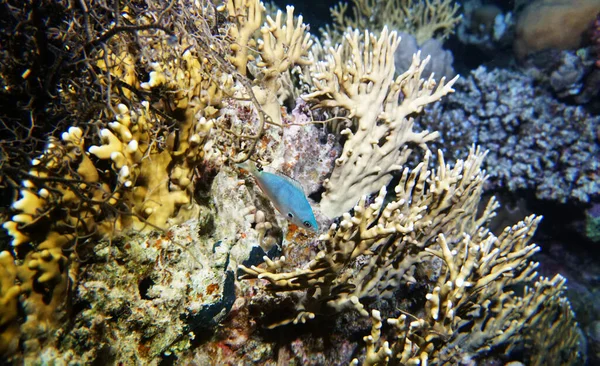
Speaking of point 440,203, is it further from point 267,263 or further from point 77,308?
point 77,308

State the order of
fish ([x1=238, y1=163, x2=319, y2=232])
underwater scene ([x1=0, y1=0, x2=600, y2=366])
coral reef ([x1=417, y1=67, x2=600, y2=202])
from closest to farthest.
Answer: underwater scene ([x1=0, y1=0, x2=600, y2=366]), fish ([x1=238, y1=163, x2=319, y2=232]), coral reef ([x1=417, y1=67, x2=600, y2=202])

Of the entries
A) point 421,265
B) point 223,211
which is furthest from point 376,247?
point 223,211

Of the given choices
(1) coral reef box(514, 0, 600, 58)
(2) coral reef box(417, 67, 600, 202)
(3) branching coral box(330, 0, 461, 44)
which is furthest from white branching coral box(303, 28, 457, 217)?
(1) coral reef box(514, 0, 600, 58)

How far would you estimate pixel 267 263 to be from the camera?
2.13 m

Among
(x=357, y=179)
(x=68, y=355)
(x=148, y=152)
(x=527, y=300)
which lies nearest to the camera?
(x=68, y=355)

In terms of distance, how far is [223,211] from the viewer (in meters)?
2.33

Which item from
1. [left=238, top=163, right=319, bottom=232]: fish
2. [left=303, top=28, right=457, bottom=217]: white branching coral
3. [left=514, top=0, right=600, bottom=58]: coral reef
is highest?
[left=514, top=0, right=600, bottom=58]: coral reef

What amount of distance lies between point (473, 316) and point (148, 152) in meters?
3.19

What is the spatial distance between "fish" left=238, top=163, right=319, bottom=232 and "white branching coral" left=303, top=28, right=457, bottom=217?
86 cm

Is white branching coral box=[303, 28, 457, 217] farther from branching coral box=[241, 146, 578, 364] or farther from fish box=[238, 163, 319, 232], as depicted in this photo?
fish box=[238, 163, 319, 232]

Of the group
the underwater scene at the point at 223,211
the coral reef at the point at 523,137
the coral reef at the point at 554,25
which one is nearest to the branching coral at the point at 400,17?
the coral reef at the point at 523,137

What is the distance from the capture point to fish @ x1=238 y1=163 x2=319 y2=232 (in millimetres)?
2068

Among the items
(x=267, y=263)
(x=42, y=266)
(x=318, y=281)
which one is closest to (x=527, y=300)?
(x=318, y=281)

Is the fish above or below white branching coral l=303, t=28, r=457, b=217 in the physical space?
below
